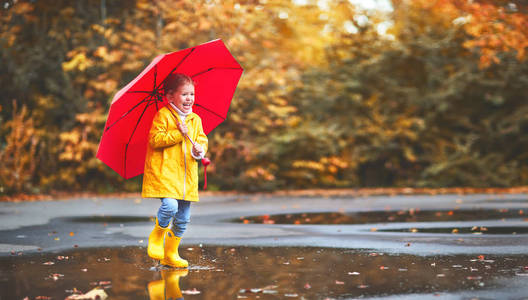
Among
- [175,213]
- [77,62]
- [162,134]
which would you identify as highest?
[77,62]

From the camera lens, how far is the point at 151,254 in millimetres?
6156

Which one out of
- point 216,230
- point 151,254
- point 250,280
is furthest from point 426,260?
point 216,230

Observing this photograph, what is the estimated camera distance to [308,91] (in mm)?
19234

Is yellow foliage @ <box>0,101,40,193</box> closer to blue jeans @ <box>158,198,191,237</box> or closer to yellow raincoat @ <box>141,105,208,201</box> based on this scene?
blue jeans @ <box>158,198,191,237</box>

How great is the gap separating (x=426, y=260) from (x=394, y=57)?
13.7m

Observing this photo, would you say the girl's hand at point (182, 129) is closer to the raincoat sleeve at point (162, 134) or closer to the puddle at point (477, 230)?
the raincoat sleeve at point (162, 134)

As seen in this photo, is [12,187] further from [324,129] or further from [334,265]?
[334,265]

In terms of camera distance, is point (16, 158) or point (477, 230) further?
point (16, 158)

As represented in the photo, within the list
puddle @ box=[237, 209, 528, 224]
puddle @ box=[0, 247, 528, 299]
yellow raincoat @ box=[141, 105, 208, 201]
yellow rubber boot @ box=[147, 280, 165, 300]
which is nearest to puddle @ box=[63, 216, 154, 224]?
puddle @ box=[237, 209, 528, 224]

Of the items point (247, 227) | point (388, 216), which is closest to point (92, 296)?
point (247, 227)

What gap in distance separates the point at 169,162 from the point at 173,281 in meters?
1.09

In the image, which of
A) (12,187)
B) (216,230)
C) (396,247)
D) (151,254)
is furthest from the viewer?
(12,187)

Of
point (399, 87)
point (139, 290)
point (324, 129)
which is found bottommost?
point (139, 290)

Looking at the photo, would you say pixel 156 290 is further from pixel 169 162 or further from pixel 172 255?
pixel 169 162
